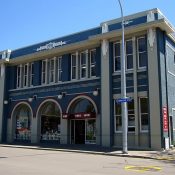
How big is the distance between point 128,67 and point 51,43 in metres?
9.04

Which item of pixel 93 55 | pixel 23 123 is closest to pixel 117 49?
→ pixel 93 55

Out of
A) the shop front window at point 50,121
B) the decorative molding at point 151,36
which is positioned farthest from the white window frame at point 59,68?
the decorative molding at point 151,36

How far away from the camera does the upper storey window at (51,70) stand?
1242 inches

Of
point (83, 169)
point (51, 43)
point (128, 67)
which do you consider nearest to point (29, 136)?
point (51, 43)

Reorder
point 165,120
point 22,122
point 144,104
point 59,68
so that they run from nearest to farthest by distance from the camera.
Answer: point 165,120 → point 144,104 → point 59,68 → point 22,122

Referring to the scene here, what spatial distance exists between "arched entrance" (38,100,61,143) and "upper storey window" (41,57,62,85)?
2.12 m

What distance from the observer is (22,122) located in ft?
114

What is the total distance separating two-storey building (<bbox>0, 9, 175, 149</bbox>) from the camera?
24.3 metres

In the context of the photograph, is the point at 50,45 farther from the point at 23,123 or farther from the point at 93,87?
the point at 23,123

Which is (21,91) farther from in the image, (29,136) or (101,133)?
(101,133)

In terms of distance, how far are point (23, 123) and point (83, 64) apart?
9753mm

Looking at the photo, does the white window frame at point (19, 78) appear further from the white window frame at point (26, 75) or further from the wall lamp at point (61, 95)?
the wall lamp at point (61, 95)

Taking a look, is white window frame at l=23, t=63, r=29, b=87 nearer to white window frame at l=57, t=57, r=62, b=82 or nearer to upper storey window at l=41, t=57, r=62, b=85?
→ upper storey window at l=41, t=57, r=62, b=85

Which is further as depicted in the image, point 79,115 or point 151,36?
point 79,115
